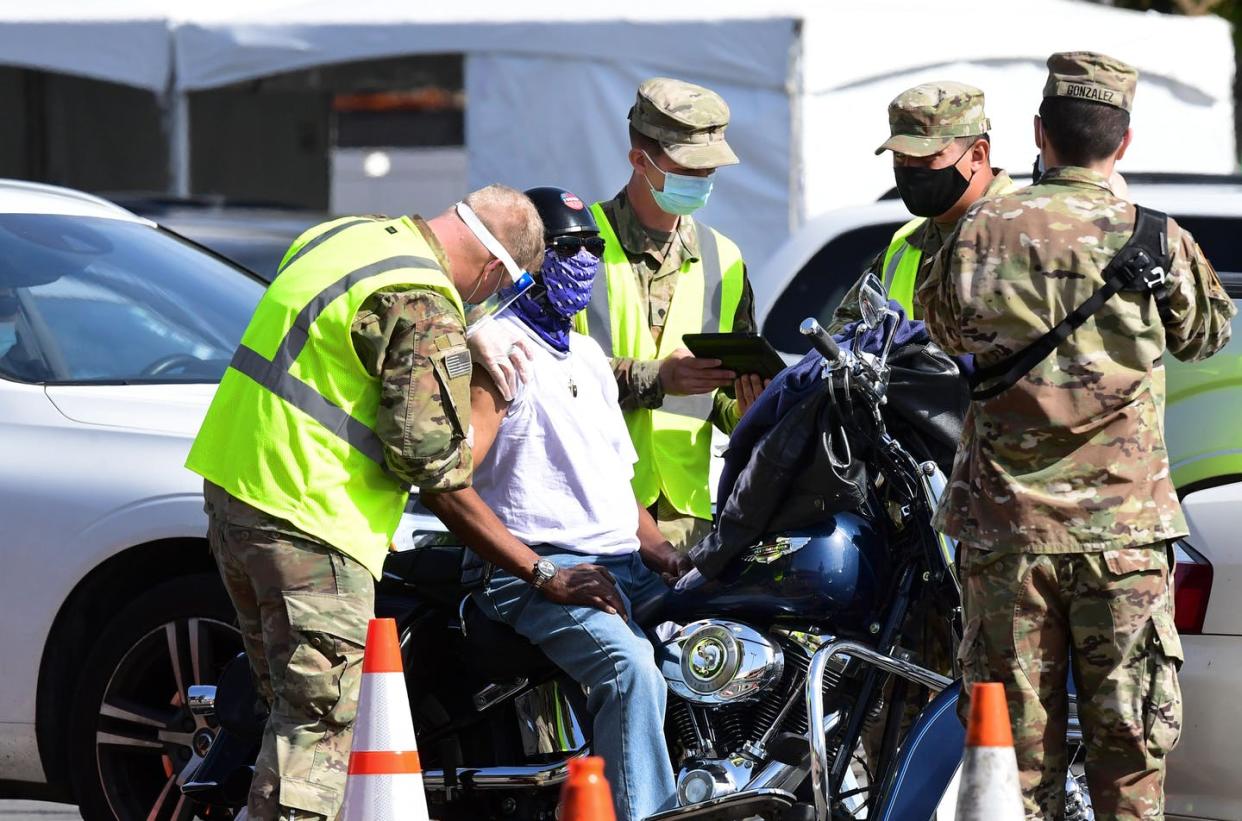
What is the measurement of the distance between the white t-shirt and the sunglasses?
189 mm

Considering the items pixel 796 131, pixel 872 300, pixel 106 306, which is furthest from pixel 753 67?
pixel 872 300

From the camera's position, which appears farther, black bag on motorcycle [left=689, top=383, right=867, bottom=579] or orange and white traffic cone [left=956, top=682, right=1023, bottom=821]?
black bag on motorcycle [left=689, top=383, right=867, bottom=579]

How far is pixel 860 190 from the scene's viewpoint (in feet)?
37.8

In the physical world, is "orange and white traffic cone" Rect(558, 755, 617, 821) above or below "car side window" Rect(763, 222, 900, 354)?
below

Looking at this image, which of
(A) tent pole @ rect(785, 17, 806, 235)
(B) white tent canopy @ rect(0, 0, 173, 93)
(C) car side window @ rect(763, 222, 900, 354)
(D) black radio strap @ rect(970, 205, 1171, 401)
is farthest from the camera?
(B) white tent canopy @ rect(0, 0, 173, 93)

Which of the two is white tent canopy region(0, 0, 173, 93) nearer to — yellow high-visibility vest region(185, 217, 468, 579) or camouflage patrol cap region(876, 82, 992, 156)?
camouflage patrol cap region(876, 82, 992, 156)

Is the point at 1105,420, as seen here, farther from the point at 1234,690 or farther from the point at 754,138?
the point at 754,138

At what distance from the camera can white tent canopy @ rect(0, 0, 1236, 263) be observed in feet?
36.6

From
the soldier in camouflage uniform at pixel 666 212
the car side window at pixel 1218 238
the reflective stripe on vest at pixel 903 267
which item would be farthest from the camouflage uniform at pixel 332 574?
the car side window at pixel 1218 238

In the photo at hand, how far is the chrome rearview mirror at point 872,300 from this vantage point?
3951 mm

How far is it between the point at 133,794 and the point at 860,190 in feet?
24.9

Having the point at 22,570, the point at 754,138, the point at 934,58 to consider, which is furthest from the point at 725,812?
the point at 934,58

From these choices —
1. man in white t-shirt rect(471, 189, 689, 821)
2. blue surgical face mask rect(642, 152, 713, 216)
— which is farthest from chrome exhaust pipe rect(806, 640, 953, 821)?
blue surgical face mask rect(642, 152, 713, 216)

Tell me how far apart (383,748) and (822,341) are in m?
1.21
